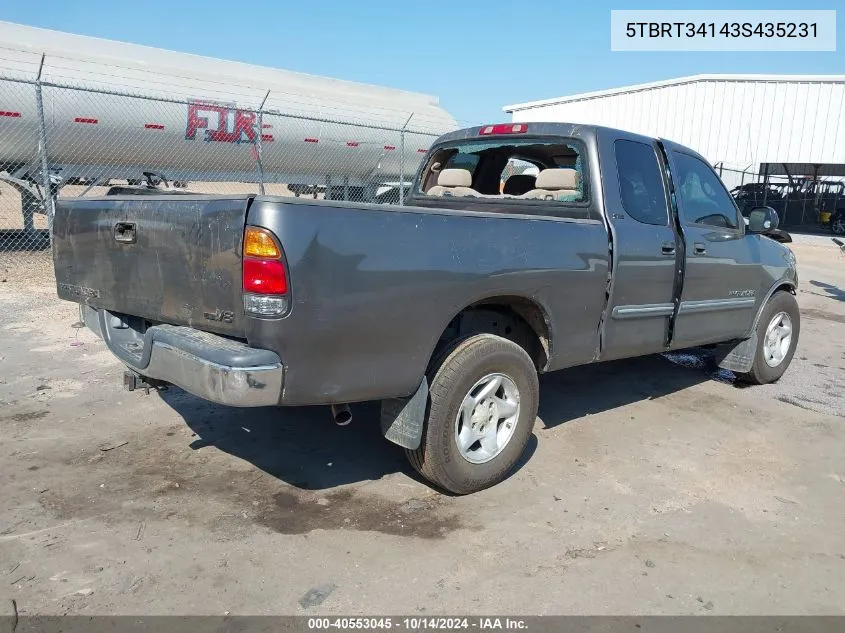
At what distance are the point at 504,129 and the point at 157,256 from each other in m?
2.74

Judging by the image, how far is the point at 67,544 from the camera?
116 inches

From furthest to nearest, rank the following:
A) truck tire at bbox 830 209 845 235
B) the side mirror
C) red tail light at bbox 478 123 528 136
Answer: truck tire at bbox 830 209 845 235, the side mirror, red tail light at bbox 478 123 528 136

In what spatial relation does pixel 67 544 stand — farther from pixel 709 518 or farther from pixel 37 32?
pixel 37 32

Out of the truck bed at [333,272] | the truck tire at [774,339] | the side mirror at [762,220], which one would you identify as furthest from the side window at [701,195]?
the truck bed at [333,272]

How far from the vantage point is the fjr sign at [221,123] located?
42.4ft

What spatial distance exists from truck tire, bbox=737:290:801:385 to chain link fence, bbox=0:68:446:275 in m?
6.61

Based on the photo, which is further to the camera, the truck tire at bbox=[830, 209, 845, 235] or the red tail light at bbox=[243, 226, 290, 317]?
the truck tire at bbox=[830, 209, 845, 235]

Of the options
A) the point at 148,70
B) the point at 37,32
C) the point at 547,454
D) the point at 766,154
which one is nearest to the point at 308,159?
the point at 148,70

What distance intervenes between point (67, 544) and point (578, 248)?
2.94 metres

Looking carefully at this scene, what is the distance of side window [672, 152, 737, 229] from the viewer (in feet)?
15.5

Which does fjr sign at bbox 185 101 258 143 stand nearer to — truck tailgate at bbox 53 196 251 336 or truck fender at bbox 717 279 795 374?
truck tailgate at bbox 53 196 251 336

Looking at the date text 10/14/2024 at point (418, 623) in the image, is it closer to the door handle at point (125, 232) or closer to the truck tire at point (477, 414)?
the truck tire at point (477, 414)

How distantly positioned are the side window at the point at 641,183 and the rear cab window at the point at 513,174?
0.29 metres

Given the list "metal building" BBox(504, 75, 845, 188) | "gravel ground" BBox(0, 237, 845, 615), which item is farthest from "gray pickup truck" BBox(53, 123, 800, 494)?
"metal building" BBox(504, 75, 845, 188)
